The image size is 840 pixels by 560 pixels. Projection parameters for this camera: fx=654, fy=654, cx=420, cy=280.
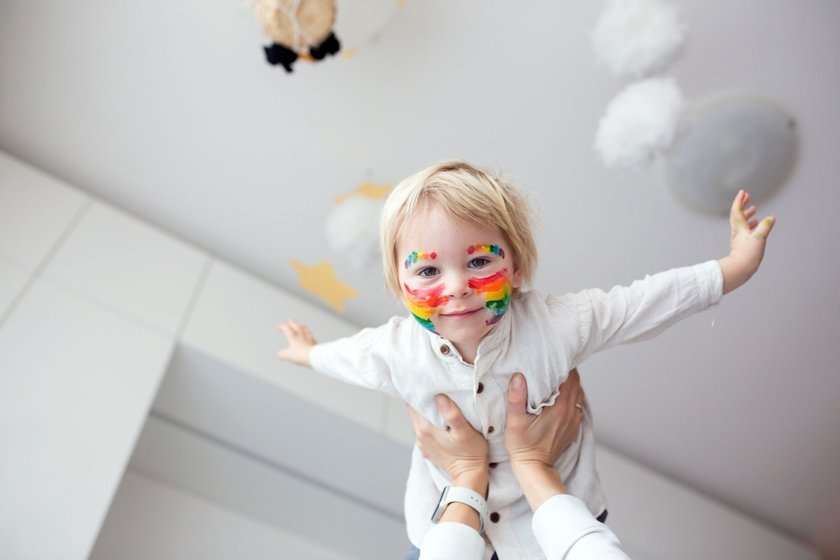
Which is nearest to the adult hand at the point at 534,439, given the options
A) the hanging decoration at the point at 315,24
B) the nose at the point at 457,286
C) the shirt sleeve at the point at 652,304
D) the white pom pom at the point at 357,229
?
the shirt sleeve at the point at 652,304

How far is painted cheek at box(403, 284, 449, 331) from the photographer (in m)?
0.90

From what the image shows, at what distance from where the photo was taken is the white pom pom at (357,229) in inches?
72.9

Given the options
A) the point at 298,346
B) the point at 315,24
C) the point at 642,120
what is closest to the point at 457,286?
the point at 298,346

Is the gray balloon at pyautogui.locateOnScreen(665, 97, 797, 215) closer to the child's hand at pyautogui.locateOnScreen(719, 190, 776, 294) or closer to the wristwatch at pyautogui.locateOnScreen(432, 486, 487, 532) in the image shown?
the child's hand at pyautogui.locateOnScreen(719, 190, 776, 294)

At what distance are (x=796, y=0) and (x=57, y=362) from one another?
196cm

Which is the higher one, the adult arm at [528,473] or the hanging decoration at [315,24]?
the hanging decoration at [315,24]

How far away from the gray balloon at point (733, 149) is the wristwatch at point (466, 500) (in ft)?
3.70

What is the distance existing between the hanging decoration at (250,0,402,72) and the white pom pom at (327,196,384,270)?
1.56 feet

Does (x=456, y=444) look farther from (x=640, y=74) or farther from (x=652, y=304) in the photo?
(x=640, y=74)

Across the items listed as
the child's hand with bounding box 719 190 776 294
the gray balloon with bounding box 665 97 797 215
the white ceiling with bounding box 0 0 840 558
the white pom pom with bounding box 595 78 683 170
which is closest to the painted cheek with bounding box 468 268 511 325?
the child's hand with bounding box 719 190 776 294

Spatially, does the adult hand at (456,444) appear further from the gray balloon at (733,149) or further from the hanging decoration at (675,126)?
the gray balloon at (733,149)

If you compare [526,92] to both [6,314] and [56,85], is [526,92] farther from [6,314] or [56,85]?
[6,314]

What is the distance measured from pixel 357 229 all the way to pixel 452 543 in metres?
1.11

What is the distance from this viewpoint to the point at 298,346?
49.9 inches
